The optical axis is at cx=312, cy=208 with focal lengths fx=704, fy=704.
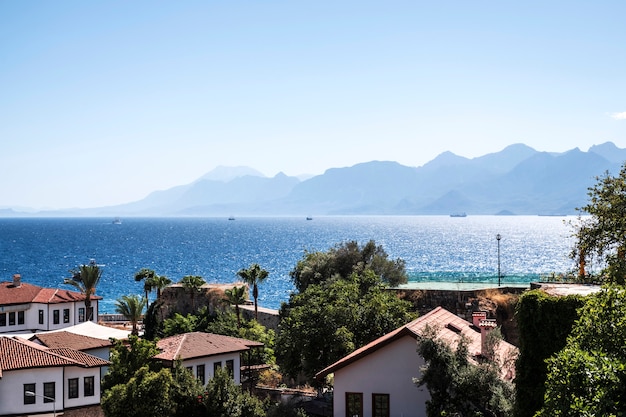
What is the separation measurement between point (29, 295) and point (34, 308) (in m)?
1.26

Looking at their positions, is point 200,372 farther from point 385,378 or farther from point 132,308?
point 132,308

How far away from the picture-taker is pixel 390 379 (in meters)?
26.1

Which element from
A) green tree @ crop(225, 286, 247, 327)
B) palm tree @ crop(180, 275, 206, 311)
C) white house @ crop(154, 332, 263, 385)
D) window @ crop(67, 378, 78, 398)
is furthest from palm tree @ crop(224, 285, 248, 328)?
window @ crop(67, 378, 78, 398)

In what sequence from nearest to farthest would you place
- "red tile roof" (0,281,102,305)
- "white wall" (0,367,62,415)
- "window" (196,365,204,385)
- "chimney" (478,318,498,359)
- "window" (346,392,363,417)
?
1. "chimney" (478,318,498,359)
2. "window" (346,392,363,417)
3. "white wall" (0,367,62,415)
4. "window" (196,365,204,385)
5. "red tile roof" (0,281,102,305)

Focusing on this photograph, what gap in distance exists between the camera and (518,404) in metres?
18.1

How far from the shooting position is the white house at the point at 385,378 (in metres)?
25.7

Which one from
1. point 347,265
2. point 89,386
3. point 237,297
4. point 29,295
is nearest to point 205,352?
point 89,386

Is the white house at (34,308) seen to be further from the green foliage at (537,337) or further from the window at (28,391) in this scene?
the green foliage at (537,337)

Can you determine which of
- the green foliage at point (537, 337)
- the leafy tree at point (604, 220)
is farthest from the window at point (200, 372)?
the green foliage at point (537, 337)

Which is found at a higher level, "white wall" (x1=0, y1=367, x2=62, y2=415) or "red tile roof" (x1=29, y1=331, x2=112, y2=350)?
"red tile roof" (x1=29, y1=331, x2=112, y2=350)

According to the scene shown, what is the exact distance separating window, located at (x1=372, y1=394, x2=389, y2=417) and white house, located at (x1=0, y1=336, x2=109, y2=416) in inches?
647

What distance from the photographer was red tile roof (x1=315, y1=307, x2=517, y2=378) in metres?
25.4

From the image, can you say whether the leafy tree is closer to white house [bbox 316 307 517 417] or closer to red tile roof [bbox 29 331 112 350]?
white house [bbox 316 307 517 417]

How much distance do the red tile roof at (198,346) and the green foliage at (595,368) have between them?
28483mm
